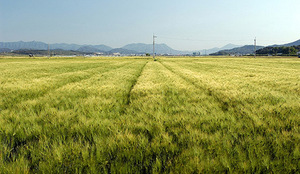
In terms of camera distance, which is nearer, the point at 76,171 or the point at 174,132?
the point at 76,171

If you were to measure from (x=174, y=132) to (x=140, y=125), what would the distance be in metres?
0.64

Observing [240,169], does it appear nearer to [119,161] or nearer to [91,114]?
[119,161]

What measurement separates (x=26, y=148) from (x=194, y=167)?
7.57 ft

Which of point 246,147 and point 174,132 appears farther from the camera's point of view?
point 174,132

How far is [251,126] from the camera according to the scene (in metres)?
2.74

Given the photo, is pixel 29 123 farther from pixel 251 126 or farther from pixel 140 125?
pixel 251 126

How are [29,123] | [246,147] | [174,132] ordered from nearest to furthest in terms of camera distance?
[246,147] → [174,132] → [29,123]

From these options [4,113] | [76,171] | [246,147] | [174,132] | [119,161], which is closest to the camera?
[76,171]

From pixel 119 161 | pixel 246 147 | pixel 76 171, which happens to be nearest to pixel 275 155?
pixel 246 147

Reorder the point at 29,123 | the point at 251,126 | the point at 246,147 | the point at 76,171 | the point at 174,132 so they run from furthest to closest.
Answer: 1. the point at 29,123
2. the point at 251,126
3. the point at 174,132
4. the point at 246,147
5. the point at 76,171

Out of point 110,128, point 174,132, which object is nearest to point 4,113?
point 110,128

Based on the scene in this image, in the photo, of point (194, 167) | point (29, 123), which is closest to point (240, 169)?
point (194, 167)

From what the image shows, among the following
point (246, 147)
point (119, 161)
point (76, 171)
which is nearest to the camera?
point (76, 171)

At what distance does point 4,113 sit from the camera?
11.6 feet
